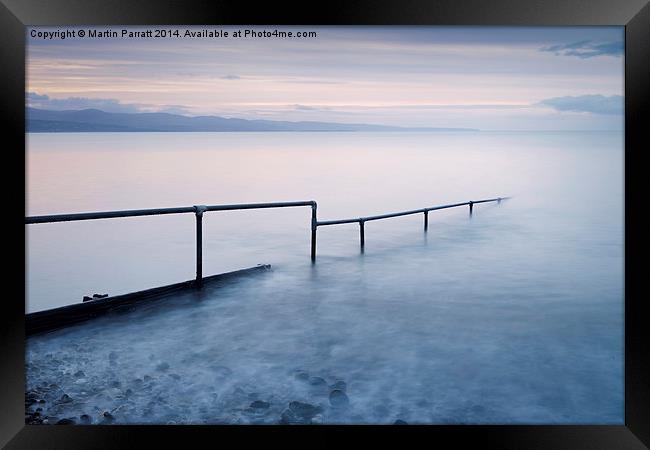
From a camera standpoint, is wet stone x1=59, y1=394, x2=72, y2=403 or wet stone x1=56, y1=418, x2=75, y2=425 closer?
wet stone x1=56, y1=418, x2=75, y2=425

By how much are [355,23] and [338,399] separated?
2053mm

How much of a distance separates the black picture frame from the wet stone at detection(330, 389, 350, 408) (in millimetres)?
390

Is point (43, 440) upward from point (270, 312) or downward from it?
downward

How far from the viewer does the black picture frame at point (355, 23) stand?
3268mm

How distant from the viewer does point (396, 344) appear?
4.84 metres

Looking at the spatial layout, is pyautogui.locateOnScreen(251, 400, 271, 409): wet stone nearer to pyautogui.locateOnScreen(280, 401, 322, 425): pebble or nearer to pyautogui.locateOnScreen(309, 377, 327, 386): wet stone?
pyautogui.locateOnScreen(280, 401, 322, 425): pebble

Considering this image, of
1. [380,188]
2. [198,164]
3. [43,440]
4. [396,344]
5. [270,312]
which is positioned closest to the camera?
[43,440]

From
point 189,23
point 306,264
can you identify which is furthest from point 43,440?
point 306,264

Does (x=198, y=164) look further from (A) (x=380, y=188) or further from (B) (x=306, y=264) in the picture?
(B) (x=306, y=264)

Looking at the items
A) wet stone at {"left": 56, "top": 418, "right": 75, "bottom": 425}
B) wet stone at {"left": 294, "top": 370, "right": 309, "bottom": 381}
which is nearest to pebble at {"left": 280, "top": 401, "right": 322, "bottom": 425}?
wet stone at {"left": 294, "top": 370, "right": 309, "bottom": 381}

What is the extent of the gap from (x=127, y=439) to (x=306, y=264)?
472cm

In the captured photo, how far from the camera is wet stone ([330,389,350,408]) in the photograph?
3682 mm

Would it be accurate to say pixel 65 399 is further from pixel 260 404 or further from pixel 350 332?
pixel 350 332

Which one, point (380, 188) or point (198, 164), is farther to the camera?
point (198, 164)
